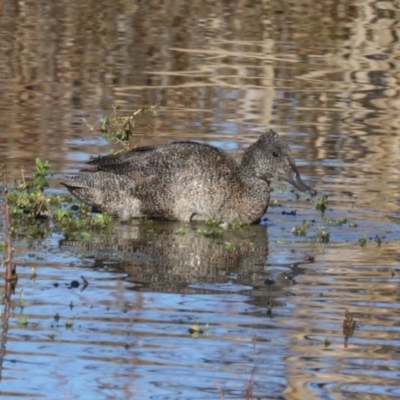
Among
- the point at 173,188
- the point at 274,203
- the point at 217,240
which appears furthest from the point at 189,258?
the point at 274,203

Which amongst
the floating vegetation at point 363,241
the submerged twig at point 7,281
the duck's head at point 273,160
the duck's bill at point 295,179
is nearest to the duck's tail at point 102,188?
the duck's head at point 273,160

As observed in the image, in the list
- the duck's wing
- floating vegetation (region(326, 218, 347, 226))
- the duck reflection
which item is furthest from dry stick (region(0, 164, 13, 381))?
floating vegetation (region(326, 218, 347, 226))

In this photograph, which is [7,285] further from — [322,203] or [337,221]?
[322,203]

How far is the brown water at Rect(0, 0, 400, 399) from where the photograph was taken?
7289mm

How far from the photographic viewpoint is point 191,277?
9.39m

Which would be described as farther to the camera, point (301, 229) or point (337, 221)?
point (337, 221)

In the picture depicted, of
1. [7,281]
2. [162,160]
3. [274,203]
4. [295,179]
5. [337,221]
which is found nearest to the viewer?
[7,281]

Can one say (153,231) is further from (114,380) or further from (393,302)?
(114,380)

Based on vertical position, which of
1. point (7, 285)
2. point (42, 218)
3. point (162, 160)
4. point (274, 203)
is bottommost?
point (274, 203)

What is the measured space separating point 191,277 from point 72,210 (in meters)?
2.35

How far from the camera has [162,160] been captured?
11289mm

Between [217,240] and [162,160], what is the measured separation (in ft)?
3.08

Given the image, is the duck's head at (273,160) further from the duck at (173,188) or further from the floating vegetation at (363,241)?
the floating vegetation at (363,241)

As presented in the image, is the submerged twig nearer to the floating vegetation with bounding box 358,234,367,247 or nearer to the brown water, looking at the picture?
the brown water
